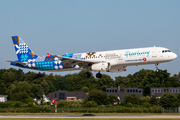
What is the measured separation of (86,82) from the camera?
602 ft

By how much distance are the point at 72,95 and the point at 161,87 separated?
3850 cm

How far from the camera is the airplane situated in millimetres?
61062

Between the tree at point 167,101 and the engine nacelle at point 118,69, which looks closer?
the engine nacelle at point 118,69

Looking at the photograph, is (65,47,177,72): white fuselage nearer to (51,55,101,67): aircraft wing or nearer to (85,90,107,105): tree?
(51,55,101,67): aircraft wing

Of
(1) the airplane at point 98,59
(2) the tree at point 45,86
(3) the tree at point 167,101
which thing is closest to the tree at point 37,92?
(2) the tree at point 45,86

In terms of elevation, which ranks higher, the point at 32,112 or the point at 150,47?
the point at 150,47

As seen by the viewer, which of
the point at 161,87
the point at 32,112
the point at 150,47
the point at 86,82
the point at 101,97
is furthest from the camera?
the point at 86,82

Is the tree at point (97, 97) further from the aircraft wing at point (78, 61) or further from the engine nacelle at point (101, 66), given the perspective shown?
the engine nacelle at point (101, 66)

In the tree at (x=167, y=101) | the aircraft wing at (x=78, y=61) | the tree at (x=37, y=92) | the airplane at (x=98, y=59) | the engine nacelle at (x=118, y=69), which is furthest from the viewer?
the tree at (x=37, y=92)

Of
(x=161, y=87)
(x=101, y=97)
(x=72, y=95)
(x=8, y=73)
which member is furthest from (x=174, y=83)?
(x=8, y=73)

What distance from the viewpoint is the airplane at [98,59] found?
6106 cm

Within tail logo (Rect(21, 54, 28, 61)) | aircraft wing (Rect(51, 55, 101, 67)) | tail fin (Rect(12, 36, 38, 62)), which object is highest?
tail fin (Rect(12, 36, 38, 62))

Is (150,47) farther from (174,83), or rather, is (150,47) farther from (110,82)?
(110,82)

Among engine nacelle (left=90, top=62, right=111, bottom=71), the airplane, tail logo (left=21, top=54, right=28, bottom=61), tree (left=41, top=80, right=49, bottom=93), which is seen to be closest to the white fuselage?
the airplane
